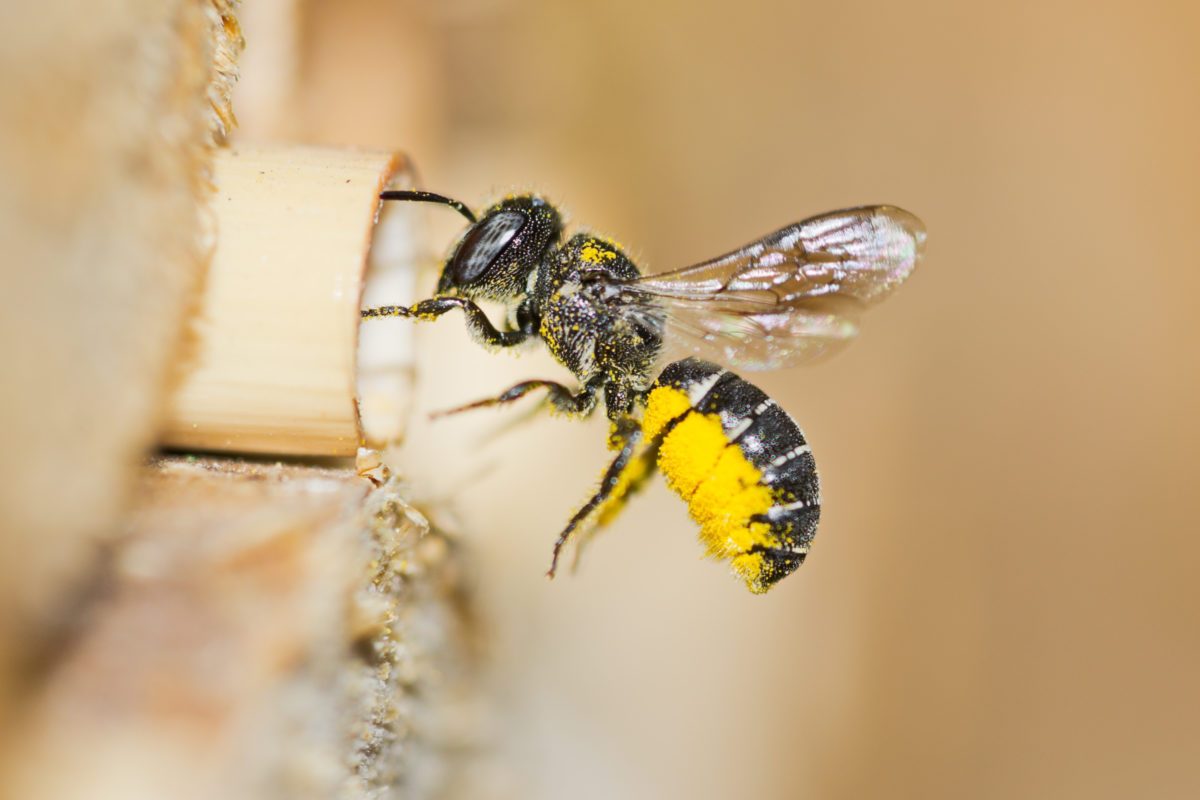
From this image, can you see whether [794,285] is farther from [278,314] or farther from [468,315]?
[278,314]

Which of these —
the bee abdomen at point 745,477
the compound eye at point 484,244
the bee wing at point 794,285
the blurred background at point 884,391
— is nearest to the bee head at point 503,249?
the compound eye at point 484,244

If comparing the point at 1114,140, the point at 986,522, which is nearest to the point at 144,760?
the point at 986,522

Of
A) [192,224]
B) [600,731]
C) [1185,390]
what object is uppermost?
[1185,390]

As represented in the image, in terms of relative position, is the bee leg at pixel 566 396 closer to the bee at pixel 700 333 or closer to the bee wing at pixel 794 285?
the bee at pixel 700 333

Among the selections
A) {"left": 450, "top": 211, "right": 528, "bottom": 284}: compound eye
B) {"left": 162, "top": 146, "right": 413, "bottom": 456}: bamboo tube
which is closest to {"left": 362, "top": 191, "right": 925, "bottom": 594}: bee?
{"left": 450, "top": 211, "right": 528, "bottom": 284}: compound eye

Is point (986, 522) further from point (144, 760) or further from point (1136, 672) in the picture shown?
point (144, 760)

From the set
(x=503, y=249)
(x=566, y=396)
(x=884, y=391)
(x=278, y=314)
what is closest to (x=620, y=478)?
(x=566, y=396)

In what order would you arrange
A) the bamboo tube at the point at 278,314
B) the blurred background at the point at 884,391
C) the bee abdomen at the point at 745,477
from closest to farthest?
1. the bamboo tube at the point at 278,314
2. the bee abdomen at the point at 745,477
3. the blurred background at the point at 884,391
